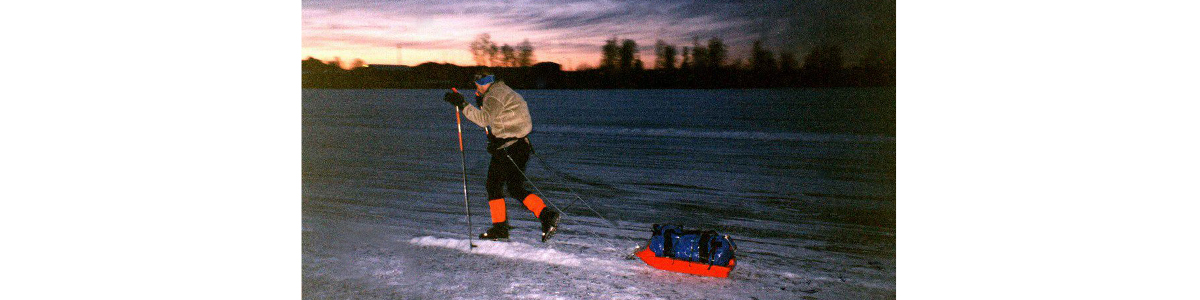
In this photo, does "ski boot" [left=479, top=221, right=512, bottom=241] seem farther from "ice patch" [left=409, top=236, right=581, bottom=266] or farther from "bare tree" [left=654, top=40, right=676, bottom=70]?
"bare tree" [left=654, top=40, right=676, bottom=70]

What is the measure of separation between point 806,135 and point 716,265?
866 cm

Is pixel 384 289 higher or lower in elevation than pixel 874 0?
lower

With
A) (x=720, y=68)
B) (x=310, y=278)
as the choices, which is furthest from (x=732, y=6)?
(x=720, y=68)

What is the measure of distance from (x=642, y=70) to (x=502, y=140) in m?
35.3

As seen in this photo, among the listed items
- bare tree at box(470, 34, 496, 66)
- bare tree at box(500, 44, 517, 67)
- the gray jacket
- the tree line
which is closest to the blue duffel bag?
the gray jacket

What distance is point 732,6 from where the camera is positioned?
16656 millimetres

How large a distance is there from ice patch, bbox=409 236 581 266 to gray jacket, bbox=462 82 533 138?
0.80 m

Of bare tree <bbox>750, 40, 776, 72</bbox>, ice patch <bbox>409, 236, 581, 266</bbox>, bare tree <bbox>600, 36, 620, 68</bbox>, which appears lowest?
ice patch <bbox>409, 236, 581, 266</bbox>

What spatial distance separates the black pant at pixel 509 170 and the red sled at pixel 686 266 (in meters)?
1.14

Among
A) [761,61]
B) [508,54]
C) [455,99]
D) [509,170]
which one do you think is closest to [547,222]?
[509,170]

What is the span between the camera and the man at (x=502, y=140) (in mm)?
4184

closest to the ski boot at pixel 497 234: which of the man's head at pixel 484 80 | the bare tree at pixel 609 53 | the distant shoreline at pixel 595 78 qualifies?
the man's head at pixel 484 80

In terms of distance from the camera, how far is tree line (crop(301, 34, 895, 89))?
32.9ft
